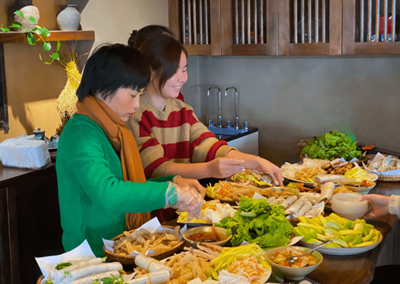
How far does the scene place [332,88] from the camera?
156 inches

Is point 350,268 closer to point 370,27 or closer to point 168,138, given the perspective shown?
point 168,138

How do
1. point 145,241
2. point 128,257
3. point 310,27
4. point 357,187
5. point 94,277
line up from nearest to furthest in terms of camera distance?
point 94,277
point 128,257
point 145,241
point 357,187
point 310,27

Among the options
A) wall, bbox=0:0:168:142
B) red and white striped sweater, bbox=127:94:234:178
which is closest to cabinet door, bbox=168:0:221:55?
wall, bbox=0:0:168:142

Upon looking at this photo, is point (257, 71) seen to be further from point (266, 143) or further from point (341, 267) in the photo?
point (341, 267)

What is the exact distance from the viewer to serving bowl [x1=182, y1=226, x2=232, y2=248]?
63.7 inches

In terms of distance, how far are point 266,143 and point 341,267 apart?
289 centimetres

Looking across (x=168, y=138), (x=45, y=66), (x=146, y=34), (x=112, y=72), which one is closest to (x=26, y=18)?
(x=45, y=66)

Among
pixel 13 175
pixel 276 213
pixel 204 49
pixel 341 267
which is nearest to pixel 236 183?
pixel 276 213

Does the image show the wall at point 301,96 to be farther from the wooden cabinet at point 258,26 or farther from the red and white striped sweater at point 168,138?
the red and white striped sweater at point 168,138

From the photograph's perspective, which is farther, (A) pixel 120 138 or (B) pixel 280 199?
(B) pixel 280 199

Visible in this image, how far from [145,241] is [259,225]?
0.43 m

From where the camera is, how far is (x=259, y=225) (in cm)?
167

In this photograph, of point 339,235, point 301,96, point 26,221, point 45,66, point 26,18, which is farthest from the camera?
point 301,96

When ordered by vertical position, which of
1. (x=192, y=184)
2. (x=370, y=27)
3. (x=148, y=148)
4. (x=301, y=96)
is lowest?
(x=192, y=184)
